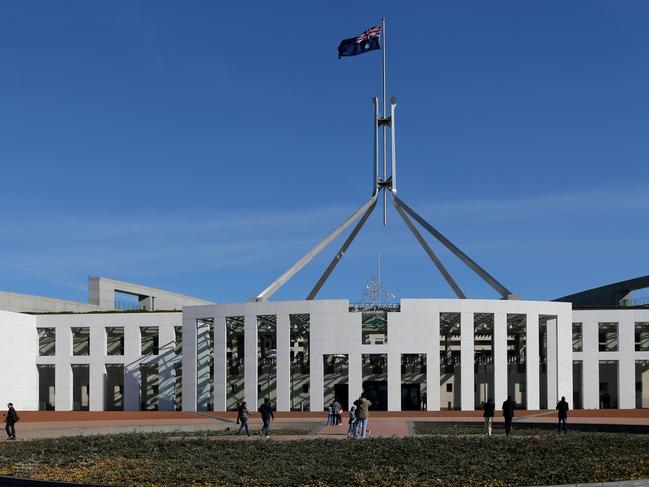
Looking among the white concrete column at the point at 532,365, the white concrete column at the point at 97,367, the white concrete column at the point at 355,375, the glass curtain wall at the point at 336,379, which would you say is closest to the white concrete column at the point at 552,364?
the white concrete column at the point at 532,365

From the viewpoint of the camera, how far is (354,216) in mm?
59250

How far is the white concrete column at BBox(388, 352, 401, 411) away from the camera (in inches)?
1938

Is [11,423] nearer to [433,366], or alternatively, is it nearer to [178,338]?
[433,366]

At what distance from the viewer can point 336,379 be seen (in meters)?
55.5

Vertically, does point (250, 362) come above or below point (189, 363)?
above

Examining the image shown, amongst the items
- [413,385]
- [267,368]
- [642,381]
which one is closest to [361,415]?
[267,368]

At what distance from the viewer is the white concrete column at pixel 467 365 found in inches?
1951

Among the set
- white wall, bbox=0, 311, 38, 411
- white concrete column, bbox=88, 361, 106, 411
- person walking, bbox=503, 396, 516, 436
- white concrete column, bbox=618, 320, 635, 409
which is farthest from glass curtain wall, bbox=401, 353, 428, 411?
person walking, bbox=503, 396, 516, 436

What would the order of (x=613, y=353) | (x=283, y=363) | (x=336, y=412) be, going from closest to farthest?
(x=336, y=412), (x=283, y=363), (x=613, y=353)

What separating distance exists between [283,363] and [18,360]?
19553 millimetres

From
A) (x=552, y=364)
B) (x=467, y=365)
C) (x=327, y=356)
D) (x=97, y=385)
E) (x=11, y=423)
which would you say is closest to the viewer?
(x=11, y=423)

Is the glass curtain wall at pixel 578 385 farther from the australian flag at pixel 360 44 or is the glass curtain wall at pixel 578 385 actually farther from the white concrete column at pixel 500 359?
the australian flag at pixel 360 44

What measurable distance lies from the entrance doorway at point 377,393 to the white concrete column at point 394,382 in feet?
12.2

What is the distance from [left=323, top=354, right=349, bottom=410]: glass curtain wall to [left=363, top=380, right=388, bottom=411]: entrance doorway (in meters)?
1.39
